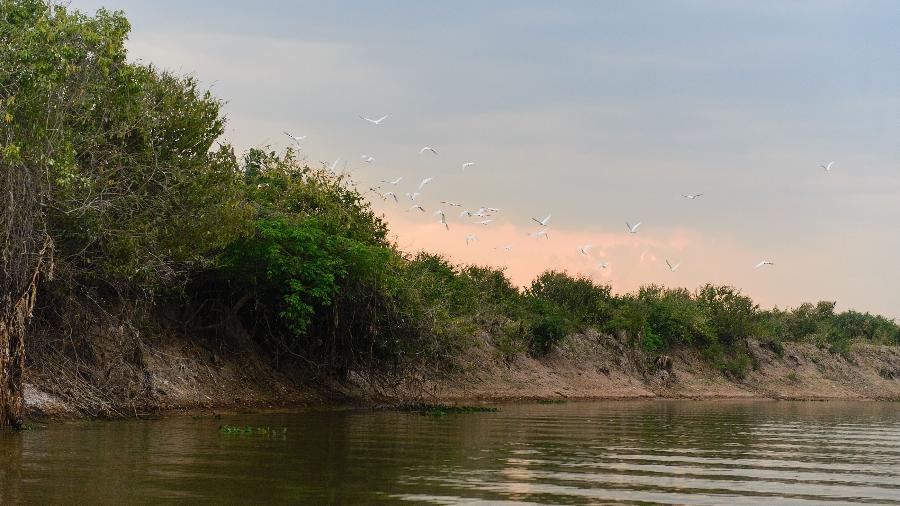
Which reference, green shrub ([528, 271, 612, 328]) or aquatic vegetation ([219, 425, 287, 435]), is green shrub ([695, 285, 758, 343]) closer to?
green shrub ([528, 271, 612, 328])

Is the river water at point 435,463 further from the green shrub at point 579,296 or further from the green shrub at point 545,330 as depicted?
the green shrub at point 579,296

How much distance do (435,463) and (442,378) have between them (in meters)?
24.6

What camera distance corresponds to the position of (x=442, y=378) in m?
42.8

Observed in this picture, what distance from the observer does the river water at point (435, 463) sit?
14156 mm

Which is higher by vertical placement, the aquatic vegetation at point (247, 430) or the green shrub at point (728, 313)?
the green shrub at point (728, 313)

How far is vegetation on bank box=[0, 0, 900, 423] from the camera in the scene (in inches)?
901

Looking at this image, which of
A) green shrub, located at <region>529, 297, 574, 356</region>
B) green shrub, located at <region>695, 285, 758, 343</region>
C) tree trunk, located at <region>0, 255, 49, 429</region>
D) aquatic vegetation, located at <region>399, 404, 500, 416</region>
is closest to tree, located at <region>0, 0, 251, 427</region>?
tree trunk, located at <region>0, 255, 49, 429</region>

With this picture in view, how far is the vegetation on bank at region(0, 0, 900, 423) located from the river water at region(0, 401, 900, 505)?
438 cm

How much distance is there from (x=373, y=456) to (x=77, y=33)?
39.2ft

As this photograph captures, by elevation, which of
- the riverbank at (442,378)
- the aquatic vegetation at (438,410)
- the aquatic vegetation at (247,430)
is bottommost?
the aquatic vegetation at (247,430)

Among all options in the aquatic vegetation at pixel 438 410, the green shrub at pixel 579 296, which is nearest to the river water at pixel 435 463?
the aquatic vegetation at pixel 438 410

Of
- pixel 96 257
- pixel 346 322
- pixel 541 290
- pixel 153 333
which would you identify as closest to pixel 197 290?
pixel 153 333

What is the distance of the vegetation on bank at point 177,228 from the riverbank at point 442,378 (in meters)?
1.10

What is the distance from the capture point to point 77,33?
78.1 ft
